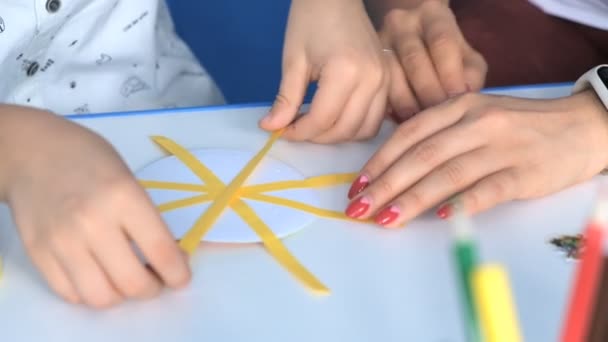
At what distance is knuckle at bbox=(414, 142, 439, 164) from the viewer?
2.04ft

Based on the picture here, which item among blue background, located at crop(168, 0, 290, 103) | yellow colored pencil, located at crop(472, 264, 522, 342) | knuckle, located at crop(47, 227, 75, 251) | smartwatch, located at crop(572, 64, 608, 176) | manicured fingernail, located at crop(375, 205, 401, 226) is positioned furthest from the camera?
blue background, located at crop(168, 0, 290, 103)

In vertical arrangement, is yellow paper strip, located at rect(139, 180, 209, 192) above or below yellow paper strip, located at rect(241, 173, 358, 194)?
above

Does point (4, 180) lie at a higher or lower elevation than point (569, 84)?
higher

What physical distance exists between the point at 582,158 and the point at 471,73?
5.6 inches

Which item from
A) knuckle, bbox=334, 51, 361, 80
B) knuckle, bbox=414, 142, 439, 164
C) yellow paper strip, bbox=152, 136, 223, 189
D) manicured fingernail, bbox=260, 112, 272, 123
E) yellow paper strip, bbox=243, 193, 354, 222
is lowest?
yellow paper strip, bbox=243, 193, 354, 222

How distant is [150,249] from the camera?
51 centimetres

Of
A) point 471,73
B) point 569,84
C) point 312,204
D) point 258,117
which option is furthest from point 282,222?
point 569,84

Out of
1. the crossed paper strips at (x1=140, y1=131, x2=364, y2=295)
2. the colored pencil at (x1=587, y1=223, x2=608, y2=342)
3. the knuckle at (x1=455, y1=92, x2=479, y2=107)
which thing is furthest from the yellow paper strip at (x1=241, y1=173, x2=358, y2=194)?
the colored pencil at (x1=587, y1=223, x2=608, y2=342)

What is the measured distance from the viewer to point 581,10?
91cm

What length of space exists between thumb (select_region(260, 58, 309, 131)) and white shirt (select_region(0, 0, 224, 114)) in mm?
233

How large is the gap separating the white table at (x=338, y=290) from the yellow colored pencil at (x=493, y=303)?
0.70 feet

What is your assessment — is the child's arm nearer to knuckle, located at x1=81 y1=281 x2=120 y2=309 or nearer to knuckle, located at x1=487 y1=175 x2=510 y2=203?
knuckle, located at x1=487 y1=175 x2=510 y2=203

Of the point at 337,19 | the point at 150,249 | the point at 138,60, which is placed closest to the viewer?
the point at 150,249

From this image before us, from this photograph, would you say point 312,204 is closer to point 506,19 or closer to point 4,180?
point 4,180
